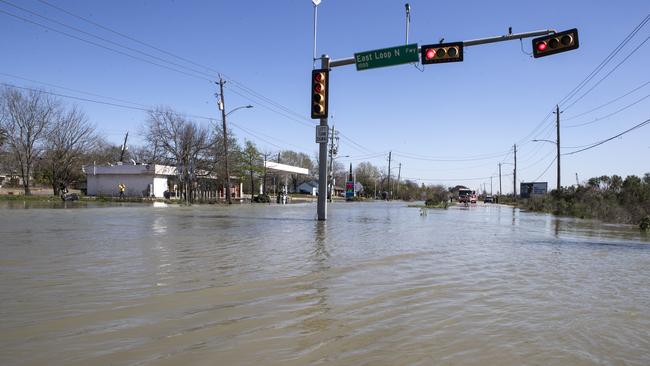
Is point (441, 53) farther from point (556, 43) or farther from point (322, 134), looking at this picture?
point (322, 134)

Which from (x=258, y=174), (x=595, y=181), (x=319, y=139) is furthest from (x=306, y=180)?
(x=319, y=139)

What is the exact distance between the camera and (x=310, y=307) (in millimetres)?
5734

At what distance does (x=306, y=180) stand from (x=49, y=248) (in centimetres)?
12687

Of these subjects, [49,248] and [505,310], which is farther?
[49,248]

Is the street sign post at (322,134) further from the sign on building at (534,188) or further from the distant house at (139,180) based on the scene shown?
the sign on building at (534,188)

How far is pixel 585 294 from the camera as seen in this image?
693cm

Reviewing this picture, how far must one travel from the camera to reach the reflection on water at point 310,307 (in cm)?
415

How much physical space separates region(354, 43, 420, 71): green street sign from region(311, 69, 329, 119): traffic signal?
143 centimetres

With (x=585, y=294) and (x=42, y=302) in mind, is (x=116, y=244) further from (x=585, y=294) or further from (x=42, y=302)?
(x=585, y=294)

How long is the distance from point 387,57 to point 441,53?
285 centimetres

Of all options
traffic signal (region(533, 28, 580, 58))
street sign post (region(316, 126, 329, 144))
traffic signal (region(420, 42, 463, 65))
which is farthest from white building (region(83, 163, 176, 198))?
traffic signal (region(533, 28, 580, 58))

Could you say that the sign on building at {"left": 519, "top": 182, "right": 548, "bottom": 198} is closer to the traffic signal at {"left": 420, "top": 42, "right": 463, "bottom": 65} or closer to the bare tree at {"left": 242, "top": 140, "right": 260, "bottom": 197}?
the bare tree at {"left": 242, "top": 140, "right": 260, "bottom": 197}

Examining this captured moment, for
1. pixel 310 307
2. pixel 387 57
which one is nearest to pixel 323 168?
pixel 387 57

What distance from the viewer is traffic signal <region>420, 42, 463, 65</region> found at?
16141 mm
